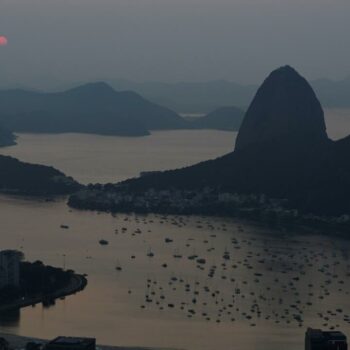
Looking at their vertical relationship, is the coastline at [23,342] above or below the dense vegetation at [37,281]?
below

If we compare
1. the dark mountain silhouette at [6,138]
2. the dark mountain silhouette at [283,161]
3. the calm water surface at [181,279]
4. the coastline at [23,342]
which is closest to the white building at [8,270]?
the calm water surface at [181,279]

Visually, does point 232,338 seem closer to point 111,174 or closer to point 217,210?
point 217,210

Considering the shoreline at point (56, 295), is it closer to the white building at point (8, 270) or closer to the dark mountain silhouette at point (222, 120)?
the white building at point (8, 270)

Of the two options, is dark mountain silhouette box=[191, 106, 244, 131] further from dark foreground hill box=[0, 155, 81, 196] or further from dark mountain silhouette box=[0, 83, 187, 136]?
dark foreground hill box=[0, 155, 81, 196]

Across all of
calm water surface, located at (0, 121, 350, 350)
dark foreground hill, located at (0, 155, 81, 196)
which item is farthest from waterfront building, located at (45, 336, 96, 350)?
dark foreground hill, located at (0, 155, 81, 196)

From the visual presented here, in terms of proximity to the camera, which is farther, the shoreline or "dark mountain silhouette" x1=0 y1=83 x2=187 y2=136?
"dark mountain silhouette" x1=0 y1=83 x2=187 y2=136

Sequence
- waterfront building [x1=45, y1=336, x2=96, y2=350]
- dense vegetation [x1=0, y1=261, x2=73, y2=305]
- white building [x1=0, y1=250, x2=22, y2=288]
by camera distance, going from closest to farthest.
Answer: waterfront building [x1=45, y1=336, x2=96, y2=350], dense vegetation [x1=0, y1=261, x2=73, y2=305], white building [x1=0, y1=250, x2=22, y2=288]

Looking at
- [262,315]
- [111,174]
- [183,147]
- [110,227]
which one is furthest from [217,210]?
[183,147]
